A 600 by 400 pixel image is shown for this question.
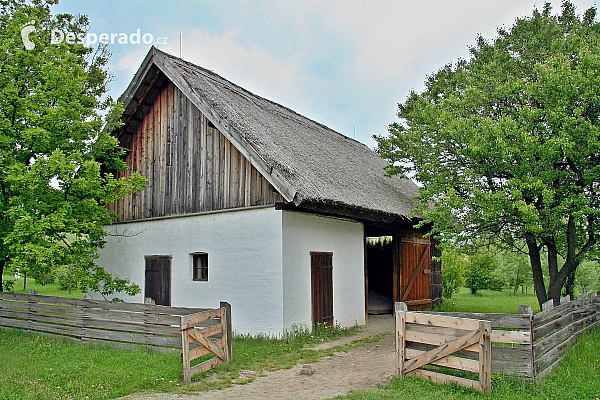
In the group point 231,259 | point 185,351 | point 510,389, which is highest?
point 231,259

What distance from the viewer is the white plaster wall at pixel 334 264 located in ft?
35.1

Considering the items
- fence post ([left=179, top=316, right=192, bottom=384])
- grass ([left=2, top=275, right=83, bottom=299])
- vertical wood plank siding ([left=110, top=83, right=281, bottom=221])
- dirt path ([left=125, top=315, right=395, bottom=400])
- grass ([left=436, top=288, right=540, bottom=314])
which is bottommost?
grass ([left=436, top=288, right=540, bottom=314])

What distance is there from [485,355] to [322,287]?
5782 millimetres

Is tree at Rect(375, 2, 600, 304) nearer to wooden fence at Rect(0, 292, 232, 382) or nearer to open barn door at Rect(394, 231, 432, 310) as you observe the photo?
open barn door at Rect(394, 231, 432, 310)

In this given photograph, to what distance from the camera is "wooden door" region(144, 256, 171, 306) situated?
492 inches

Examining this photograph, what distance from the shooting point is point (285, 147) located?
1241 cm

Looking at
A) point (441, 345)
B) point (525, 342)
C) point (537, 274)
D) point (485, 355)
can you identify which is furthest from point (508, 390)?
point (537, 274)

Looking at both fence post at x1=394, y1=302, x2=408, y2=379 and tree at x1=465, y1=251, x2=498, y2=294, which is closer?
fence post at x1=394, y1=302, x2=408, y2=379

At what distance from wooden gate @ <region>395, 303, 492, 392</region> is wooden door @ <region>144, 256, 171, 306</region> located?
7.06 meters

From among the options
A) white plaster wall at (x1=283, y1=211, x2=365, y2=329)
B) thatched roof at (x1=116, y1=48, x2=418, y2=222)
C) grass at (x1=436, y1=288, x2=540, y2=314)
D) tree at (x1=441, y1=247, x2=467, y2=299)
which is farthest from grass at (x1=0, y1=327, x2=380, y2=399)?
tree at (x1=441, y1=247, x2=467, y2=299)

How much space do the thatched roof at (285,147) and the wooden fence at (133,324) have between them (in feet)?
A: 10.0

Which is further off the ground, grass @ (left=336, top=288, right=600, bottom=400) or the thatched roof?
the thatched roof

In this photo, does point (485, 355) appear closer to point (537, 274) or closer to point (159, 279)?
point (537, 274)

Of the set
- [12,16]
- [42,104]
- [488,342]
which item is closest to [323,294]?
[488,342]
